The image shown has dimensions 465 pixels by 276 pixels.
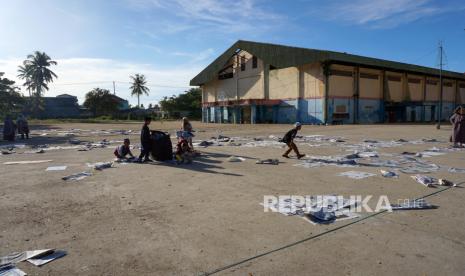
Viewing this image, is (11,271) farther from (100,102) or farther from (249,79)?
(100,102)

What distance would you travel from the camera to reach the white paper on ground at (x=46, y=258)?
3.57 m

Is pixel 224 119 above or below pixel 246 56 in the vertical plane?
below

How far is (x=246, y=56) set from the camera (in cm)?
5059

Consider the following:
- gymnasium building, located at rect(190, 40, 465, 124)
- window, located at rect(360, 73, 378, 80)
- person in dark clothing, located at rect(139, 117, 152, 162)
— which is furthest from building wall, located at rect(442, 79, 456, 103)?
person in dark clothing, located at rect(139, 117, 152, 162)

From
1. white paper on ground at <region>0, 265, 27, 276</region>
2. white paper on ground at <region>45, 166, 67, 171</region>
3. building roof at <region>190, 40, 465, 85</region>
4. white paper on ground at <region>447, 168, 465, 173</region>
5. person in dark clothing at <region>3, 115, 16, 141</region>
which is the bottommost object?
white paper on ground at <region>0, 265, 27, 276</region>

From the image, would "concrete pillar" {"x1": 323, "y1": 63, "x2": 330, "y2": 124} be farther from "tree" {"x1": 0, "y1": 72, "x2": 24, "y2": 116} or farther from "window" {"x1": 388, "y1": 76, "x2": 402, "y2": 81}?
"tree" {"x1": 0, "y1": 72, "x2": 24, "y2": 116}

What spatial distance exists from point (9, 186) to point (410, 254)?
7705mm

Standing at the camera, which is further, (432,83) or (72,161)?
(432,83)

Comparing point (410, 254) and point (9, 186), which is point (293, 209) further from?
point (9, 186)

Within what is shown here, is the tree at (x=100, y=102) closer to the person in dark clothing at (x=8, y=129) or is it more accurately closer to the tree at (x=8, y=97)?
the tree at (x=8, y=97)

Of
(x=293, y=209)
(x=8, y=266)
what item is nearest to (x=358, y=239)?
(x=293, y=209)

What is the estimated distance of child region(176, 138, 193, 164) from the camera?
10.4 metres

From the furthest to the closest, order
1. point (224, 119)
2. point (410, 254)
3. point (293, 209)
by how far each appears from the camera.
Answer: point (224, 119)
point (293, 209)
point (410, 254)

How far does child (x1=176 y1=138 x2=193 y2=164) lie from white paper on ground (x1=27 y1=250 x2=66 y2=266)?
21.4 ft
